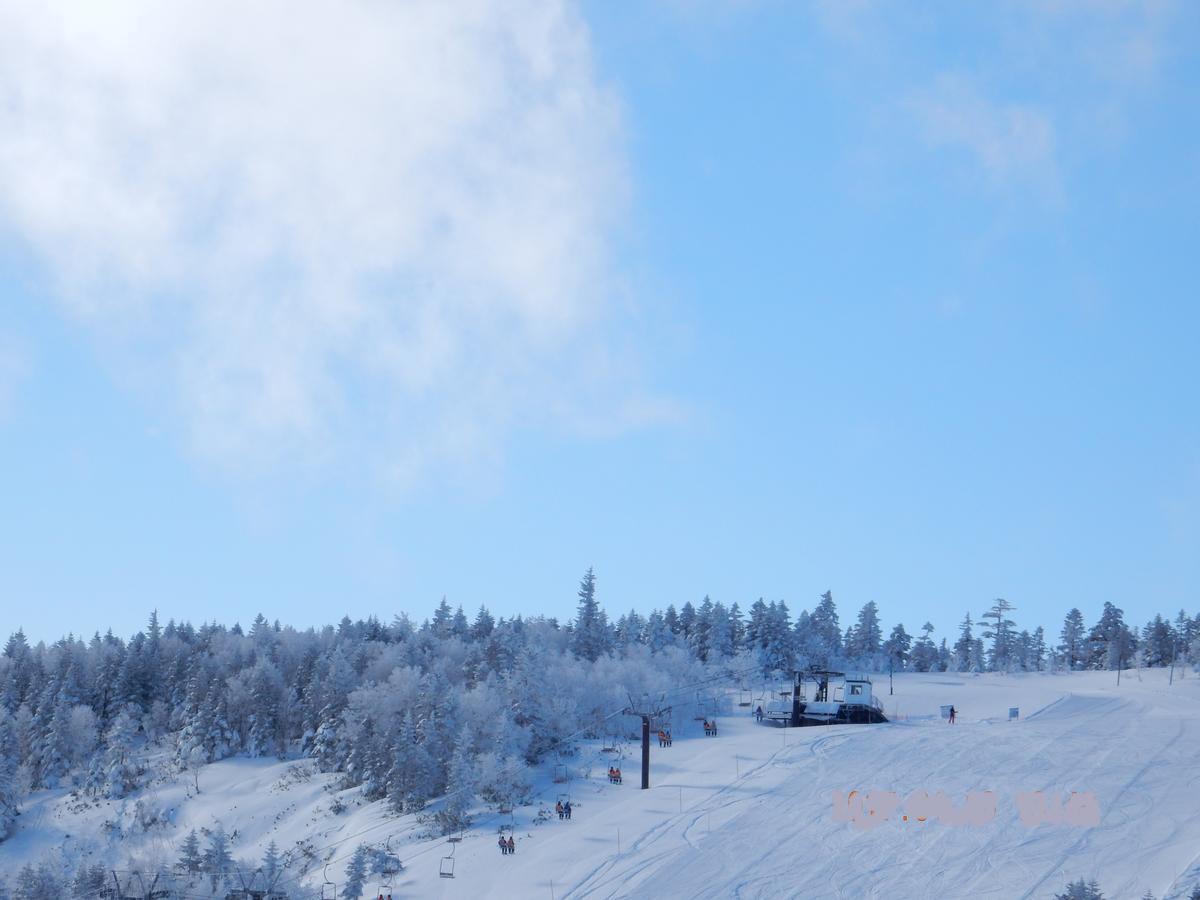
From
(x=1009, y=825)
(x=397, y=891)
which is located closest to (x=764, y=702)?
(x=1009, y=825)

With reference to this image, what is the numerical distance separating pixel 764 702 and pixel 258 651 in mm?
54425

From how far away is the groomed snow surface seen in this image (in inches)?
2132

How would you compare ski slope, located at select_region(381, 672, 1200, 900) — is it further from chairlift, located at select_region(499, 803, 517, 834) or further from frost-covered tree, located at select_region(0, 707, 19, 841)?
frost-covered tree, located at select_region(0, 707, 19, 841)

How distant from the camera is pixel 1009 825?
199ft

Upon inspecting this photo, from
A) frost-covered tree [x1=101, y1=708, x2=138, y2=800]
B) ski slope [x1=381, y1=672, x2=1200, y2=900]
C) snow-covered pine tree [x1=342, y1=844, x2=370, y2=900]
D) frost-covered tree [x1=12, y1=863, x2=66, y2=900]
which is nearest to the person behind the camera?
ski slope [x1=381, y1=672, x2=1200, y2=900]

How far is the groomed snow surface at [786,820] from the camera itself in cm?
5416

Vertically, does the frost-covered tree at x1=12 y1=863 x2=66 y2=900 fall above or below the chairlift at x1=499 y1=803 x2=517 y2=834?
below

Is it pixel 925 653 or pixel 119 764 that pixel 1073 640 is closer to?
pixel 925 653

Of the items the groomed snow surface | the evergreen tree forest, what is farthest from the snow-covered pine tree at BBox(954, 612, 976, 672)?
the groomed snow surface

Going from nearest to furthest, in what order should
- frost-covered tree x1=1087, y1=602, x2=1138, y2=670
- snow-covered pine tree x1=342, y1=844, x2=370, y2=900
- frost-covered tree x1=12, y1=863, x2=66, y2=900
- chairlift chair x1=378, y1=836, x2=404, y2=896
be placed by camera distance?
snow-covered pine tree x1=342, y1=844, x2=370, y2=900 < chairlift chair x1=378, y1=836, x2=404, y2=896 < frost-covered tree x1=12, y1=863, x2=66, y2=900 < frost-covered tree x1=1087, y1=602, x2=1138, y2=670

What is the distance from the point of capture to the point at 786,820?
62.3 m

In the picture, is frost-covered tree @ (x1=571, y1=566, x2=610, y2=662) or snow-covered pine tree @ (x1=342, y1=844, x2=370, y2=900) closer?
snow-covered pine tree @ (x1=342, y1=844, x2=370, y2=900)

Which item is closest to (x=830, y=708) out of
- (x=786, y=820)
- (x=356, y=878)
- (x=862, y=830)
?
(x=786, y=820)

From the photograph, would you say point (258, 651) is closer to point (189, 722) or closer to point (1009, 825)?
point (189, 722)
